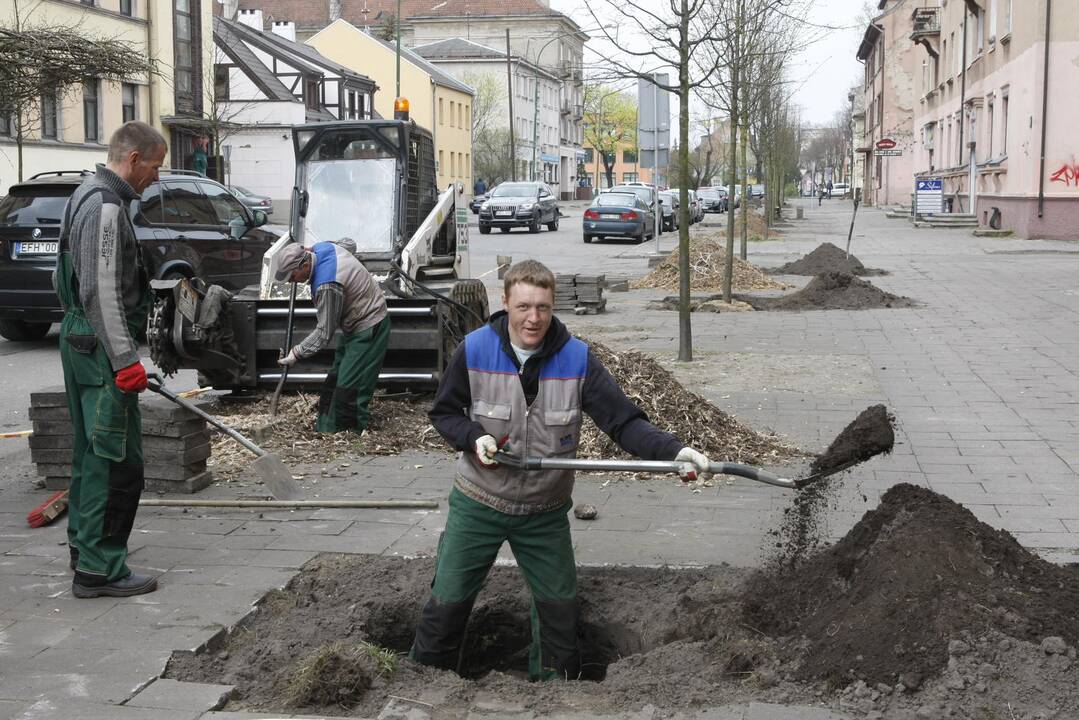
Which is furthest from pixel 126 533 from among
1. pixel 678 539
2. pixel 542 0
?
pixel 542 0

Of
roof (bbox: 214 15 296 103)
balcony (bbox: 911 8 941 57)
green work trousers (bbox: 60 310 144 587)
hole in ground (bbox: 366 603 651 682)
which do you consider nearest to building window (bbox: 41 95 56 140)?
roof (bbox: 214 15 296 103)

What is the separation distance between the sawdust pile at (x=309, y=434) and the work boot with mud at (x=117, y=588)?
227 centimetres

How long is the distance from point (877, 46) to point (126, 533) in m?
78.6

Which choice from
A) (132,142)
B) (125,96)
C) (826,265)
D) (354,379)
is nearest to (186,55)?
(125,96)

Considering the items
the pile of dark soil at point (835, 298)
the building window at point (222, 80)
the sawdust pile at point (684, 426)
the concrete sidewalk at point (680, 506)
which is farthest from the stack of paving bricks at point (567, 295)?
the building window at point (222, 80)

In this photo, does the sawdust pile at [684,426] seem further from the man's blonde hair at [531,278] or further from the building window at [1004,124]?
the building window at [1004,124]

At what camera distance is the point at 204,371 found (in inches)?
376

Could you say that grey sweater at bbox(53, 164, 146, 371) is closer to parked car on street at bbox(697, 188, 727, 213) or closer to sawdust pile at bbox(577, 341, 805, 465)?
sawdust pile at bbox(577, 341, 805, 465)

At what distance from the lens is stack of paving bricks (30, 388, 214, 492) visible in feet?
22.7

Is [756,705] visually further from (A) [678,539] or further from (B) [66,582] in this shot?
(B) [66,582]

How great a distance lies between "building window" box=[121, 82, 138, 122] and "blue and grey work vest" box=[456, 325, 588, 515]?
3417 cm

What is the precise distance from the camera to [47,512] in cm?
625

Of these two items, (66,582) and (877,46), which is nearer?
(66,582)

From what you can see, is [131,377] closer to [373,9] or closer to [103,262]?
[103,262]
